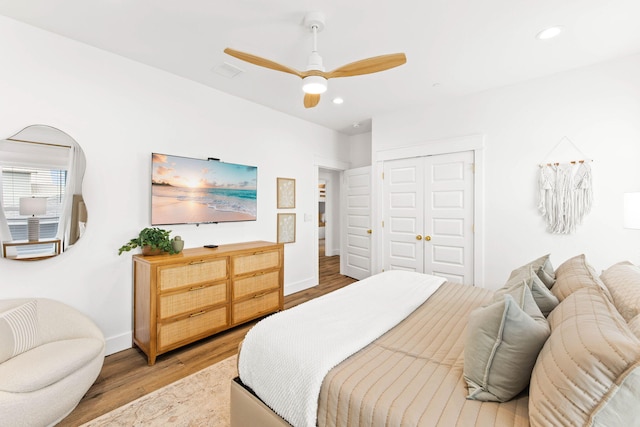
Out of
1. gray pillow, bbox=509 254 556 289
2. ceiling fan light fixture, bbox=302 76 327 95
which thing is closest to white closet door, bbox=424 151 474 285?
gray pillow, bbox=509 254 556 289

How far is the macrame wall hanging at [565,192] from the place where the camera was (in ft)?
9.21

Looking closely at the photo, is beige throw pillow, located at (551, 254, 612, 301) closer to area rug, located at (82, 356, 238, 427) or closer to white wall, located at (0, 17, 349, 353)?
area rug, located at (82, 356, 238, 427)

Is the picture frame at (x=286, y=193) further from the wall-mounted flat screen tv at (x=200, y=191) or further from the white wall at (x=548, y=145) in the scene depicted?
the white wall at (x=548, y=145)

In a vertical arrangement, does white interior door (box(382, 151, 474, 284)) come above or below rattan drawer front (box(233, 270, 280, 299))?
above

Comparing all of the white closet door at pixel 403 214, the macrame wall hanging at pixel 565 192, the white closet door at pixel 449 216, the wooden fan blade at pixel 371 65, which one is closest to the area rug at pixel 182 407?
the wooden fan blade at pixel 371 65

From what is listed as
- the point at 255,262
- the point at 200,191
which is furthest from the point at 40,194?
the point at 255,262

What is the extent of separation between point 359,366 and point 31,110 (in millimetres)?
3070

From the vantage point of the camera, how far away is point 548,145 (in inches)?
118

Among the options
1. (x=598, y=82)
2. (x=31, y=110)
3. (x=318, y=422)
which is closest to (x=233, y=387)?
(x=318, y=422)

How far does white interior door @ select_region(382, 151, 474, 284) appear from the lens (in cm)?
355

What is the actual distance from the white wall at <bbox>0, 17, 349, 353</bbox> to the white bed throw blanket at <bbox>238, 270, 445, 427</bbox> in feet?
6.17

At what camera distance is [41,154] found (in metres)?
2.19

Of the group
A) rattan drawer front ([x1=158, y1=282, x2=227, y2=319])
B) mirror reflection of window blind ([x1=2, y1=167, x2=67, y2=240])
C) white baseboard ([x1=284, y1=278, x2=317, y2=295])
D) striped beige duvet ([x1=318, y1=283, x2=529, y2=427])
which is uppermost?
mirror reflection of window blind ([x1=2, y1=167, x2=67, y2=240])

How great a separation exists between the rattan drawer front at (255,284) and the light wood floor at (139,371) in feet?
1.40
